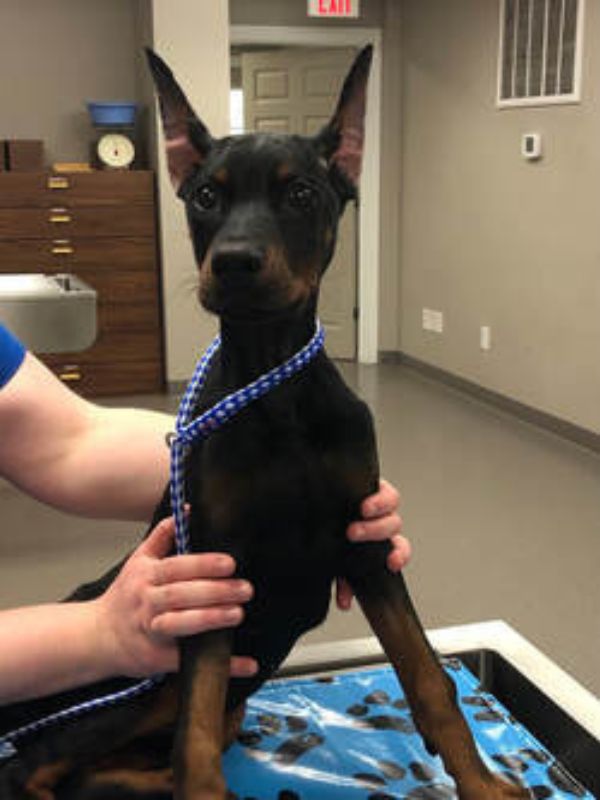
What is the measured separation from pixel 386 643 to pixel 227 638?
0.61 feet

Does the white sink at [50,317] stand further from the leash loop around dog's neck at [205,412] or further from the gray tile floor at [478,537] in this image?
the leash loop around dog's neck at [205,412]

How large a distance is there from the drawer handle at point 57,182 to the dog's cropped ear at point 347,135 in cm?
523

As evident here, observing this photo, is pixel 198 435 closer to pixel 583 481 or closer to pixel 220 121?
pixel 583 481

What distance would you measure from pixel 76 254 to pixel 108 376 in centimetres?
83

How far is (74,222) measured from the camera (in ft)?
19.9

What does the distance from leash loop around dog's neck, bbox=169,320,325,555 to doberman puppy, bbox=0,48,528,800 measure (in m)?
0.01

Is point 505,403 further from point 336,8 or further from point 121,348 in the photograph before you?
point 336,8

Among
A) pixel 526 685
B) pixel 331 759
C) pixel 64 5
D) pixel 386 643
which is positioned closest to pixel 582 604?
pixel 526 685

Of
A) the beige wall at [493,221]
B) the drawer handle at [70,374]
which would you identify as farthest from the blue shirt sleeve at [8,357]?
the drawer handle at [70,374]

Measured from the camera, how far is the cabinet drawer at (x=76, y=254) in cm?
601

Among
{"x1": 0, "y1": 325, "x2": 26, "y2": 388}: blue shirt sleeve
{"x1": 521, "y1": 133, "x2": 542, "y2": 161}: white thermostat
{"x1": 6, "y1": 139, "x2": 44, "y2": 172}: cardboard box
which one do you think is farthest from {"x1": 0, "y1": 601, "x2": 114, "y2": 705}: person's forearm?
{"x1": 6, "y1": 139, "x2": 44, "y2": 172}: cardboard box

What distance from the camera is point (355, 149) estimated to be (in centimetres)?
113

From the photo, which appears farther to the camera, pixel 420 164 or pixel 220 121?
pixel 420 164

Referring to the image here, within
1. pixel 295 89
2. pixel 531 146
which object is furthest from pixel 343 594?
pixel 295 89
